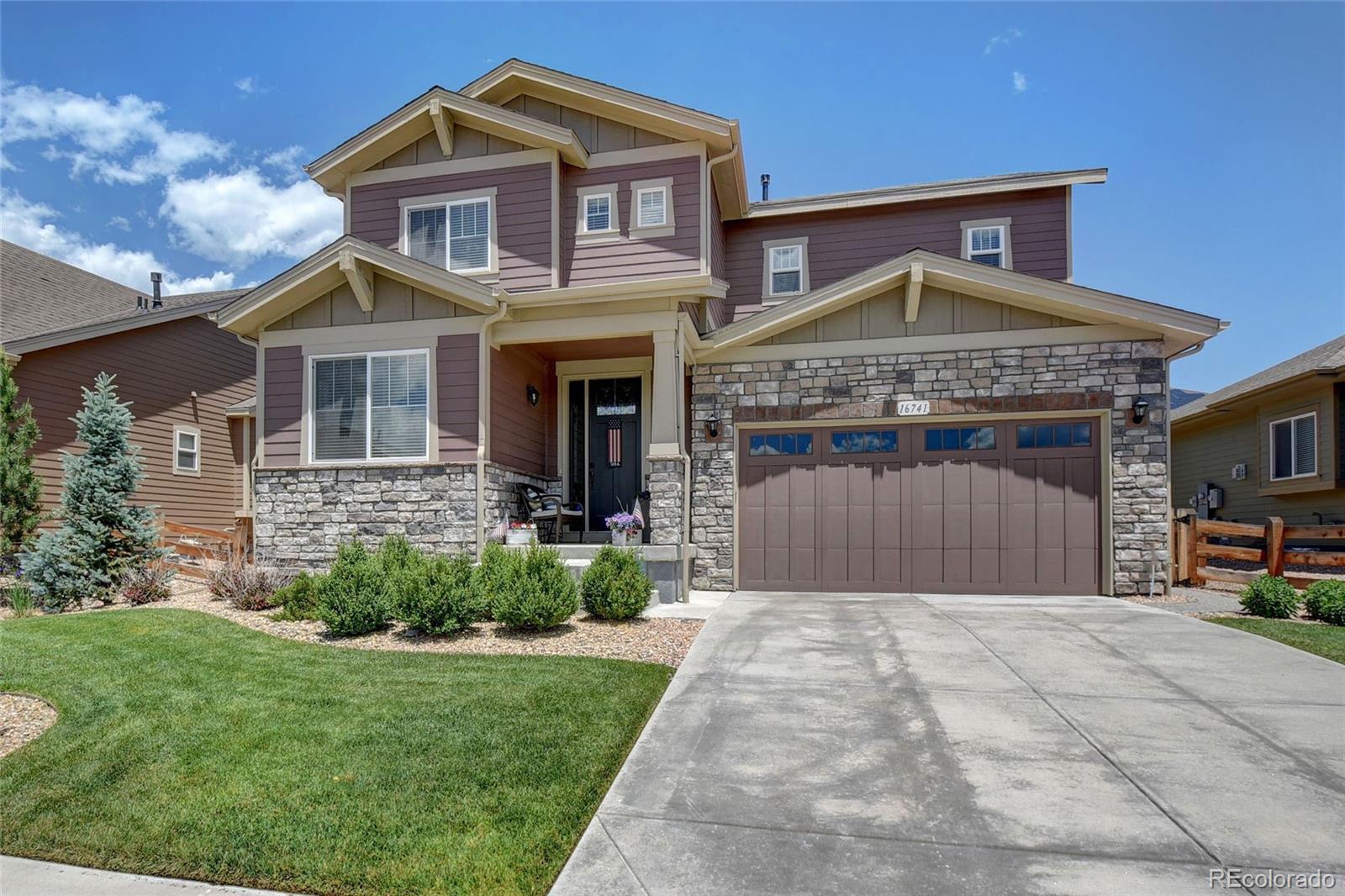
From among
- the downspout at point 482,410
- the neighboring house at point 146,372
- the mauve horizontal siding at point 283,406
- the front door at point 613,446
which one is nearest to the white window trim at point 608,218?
the downspout at point 482,410

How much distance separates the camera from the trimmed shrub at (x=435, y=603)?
684cm

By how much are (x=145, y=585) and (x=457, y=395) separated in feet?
15.0

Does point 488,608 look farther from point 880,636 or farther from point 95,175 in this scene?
point 95,175

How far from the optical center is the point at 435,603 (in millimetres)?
6828

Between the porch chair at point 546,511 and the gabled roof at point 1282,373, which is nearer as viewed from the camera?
the porch chair at point 546,511

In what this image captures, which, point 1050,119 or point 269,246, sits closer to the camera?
point 1050,119

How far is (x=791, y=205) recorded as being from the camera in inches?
512

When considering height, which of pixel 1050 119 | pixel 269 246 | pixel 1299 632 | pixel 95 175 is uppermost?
pixel 269 246

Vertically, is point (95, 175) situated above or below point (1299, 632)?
above

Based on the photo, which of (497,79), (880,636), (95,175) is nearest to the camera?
(880,636)

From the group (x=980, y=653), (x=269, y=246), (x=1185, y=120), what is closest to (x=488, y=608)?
(x=980, y=653)

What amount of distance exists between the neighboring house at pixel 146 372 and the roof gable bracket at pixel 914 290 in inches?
541

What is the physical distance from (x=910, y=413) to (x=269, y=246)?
39.9 m

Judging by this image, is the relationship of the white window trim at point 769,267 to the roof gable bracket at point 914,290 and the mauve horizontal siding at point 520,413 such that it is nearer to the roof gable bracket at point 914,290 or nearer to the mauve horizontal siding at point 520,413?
the roof gable bracket at point 914,290
